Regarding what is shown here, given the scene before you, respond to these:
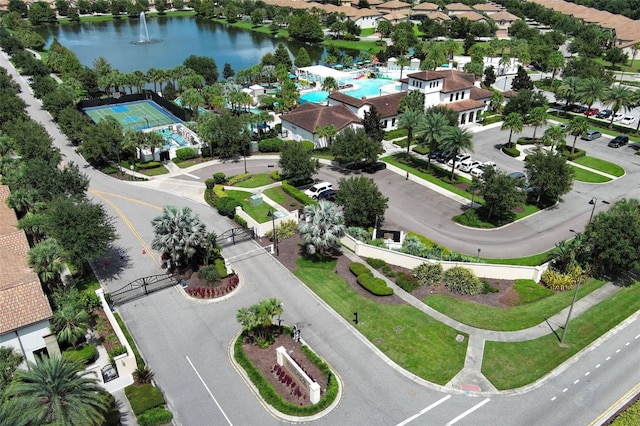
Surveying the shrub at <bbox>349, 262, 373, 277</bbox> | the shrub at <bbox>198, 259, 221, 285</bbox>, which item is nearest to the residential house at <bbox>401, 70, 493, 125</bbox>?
the shrub at <bbox>349, 262, 373, 277</bbox>

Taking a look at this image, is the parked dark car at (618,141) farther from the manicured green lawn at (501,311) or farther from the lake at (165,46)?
the lake at (165,46)

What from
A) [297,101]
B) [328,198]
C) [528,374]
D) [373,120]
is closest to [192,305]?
[328,198]

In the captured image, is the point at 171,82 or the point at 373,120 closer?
the point at 373,120

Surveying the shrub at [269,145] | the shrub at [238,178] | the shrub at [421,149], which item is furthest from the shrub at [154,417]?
the shrub at [421,149]

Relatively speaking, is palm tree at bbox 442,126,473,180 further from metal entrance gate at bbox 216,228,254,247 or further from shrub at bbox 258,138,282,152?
metal entrance gate at bbox 216,228,254,247

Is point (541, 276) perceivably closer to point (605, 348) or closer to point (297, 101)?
point (605, 348)

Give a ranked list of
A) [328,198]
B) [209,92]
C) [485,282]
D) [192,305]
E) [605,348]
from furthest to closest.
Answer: [209,92]
[328,198]
[485,282]
[192,305]
[605,348]
